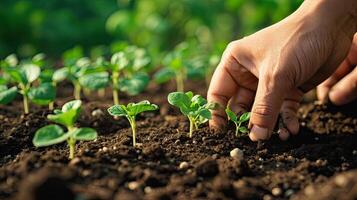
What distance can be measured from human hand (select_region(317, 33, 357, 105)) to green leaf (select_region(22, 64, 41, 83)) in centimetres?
163

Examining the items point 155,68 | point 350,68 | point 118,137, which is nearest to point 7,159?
point 118,137

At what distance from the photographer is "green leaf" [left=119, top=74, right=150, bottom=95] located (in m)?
3.04

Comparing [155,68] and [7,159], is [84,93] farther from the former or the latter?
[7,159]

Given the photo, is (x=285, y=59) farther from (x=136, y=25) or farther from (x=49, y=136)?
(x=136, y=25)

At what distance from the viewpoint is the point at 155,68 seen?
15.8 ft

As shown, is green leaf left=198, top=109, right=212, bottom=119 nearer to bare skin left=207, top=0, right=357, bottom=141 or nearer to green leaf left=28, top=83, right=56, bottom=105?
bare skin left=207, top=0, right=357, bottom=141

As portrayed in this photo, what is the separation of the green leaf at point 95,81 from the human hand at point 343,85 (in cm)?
128

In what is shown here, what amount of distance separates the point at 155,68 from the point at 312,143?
2309 millimetres

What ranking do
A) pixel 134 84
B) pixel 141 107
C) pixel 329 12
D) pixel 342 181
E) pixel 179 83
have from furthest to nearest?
pixel 179 83 < pixel 134 84 < pixel 329 12 < pixel 141 107 < pixel 342 181

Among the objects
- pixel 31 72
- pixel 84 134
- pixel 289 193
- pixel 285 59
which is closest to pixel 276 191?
pixel 289 193

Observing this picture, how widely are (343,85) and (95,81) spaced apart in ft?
4.54

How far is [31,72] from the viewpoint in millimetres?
2941

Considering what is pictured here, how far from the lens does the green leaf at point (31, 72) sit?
292cm

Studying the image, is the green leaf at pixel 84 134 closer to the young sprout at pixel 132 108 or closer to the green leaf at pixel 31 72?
the young sprout at pixel 132 108
